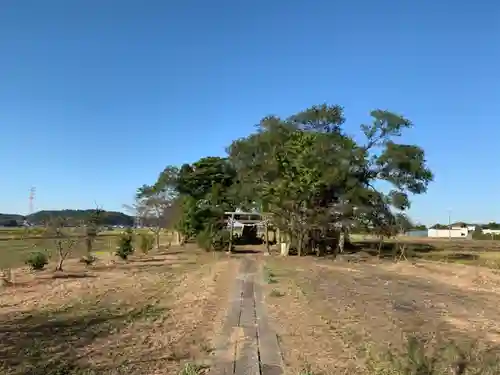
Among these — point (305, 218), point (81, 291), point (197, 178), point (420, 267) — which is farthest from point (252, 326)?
point (197, 178)

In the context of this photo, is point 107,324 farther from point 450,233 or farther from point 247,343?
point 450,233

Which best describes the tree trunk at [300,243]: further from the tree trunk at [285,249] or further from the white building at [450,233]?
the white building at [450,233]

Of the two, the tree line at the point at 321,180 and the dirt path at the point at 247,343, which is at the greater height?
the tree line at the point at 321,180

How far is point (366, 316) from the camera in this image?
9.53m

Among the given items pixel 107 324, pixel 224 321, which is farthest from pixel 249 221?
pixel 107 324

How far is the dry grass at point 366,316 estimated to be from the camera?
6520 millimetres

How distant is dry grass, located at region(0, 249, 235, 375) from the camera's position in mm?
5875

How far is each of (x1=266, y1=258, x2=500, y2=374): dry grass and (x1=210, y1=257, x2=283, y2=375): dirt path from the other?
0.69 feet

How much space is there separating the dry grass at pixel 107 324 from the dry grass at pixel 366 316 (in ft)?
4.32

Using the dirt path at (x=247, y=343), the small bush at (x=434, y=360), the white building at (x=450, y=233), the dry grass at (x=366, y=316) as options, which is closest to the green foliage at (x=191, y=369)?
the dirt path at (x=247, y=343)

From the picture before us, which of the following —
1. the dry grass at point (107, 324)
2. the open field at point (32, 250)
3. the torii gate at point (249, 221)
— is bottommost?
the dry grass at point (107, 324)

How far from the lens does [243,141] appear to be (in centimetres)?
3619

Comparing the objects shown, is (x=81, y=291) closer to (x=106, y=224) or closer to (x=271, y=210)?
(x=106, y=224)

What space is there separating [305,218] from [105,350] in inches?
960
